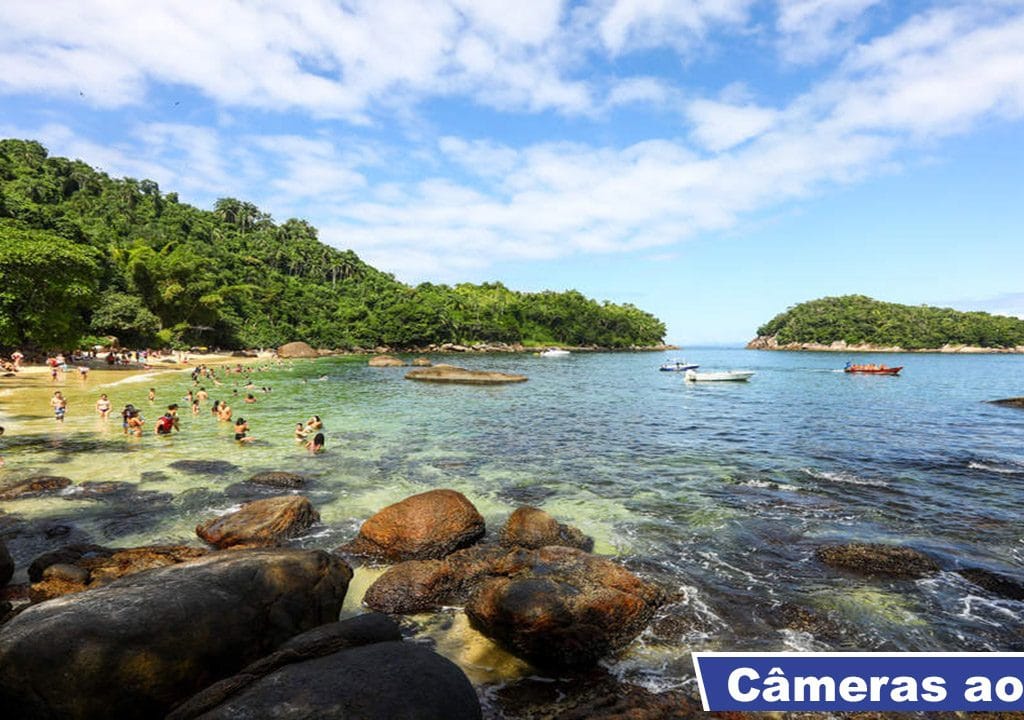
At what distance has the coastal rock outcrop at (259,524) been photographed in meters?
11.3

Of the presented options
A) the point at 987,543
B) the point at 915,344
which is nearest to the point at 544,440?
the point at 987,543

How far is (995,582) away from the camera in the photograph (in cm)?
1007

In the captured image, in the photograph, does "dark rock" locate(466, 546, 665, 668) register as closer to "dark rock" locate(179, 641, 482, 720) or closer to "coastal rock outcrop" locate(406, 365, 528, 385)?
"dark rock" locate(179, 641, 482, 720)

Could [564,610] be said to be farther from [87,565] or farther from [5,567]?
[5,567]

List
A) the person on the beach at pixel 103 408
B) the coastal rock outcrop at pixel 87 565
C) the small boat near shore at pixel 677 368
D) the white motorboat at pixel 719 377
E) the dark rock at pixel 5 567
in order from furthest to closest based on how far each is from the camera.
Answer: the small boat near shore at pixel 677 368
the white motorboat at pixel 719 377
the person on the beach at pixel 103 408
the dark rock at pixel 5 567
the coastal rock outcrop at pixel 87 565

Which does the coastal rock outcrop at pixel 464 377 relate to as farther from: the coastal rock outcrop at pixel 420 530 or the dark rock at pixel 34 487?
the coastal rock outcrop at pixel 420 530

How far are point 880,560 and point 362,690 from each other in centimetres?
1109

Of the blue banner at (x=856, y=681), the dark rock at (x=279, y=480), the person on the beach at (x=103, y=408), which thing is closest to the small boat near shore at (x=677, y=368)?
the person on the beach at (x=103, y=408)

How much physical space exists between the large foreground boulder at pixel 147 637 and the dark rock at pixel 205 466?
12.0 meters

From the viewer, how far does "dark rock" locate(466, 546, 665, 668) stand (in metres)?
7.16

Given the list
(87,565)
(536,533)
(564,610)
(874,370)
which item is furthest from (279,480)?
(874,370)

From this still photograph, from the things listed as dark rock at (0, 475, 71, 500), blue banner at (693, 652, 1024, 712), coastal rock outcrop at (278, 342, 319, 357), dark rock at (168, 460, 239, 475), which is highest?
coastal rock outcrop at (278, 342, 319, 357)

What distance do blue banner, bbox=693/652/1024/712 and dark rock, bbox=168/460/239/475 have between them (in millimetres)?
17589

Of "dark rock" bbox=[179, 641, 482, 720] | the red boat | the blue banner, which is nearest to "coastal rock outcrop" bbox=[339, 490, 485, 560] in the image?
"dark rock" bbox=[179, 641, 482, 720]
